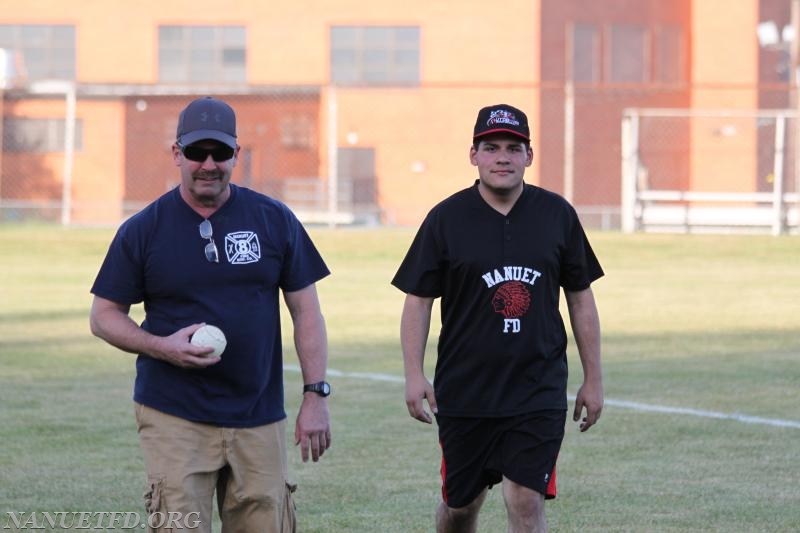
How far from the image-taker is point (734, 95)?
48.2 m

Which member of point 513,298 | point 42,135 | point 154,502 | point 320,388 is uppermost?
point 42,135

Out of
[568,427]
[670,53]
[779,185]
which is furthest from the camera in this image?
[670,53]

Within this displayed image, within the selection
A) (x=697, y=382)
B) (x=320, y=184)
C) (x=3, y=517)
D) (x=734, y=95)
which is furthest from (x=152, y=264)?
(x=734, y=95)

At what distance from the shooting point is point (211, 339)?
16.3ft

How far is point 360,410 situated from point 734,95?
130 ft

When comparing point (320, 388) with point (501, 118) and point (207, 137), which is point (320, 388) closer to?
point (207, 137)

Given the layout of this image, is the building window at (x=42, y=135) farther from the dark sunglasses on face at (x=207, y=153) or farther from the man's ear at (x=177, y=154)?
the dark sunglasses on face at (x=207, y=153)

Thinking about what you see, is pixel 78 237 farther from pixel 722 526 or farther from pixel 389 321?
pixel 722 526

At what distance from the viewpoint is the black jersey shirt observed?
580 cm

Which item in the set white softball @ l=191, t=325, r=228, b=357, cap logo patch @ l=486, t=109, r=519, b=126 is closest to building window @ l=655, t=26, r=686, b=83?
cap logo patch @ l=486, t=109, r=519, b=126

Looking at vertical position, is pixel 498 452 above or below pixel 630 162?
below

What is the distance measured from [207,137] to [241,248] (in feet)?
1.30

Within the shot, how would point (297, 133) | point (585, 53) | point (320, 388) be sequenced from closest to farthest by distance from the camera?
1. point (320, 388)
2. point (585, 53)
3. point (297, 133)

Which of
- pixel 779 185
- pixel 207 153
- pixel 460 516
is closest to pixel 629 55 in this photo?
pixel 779 185
